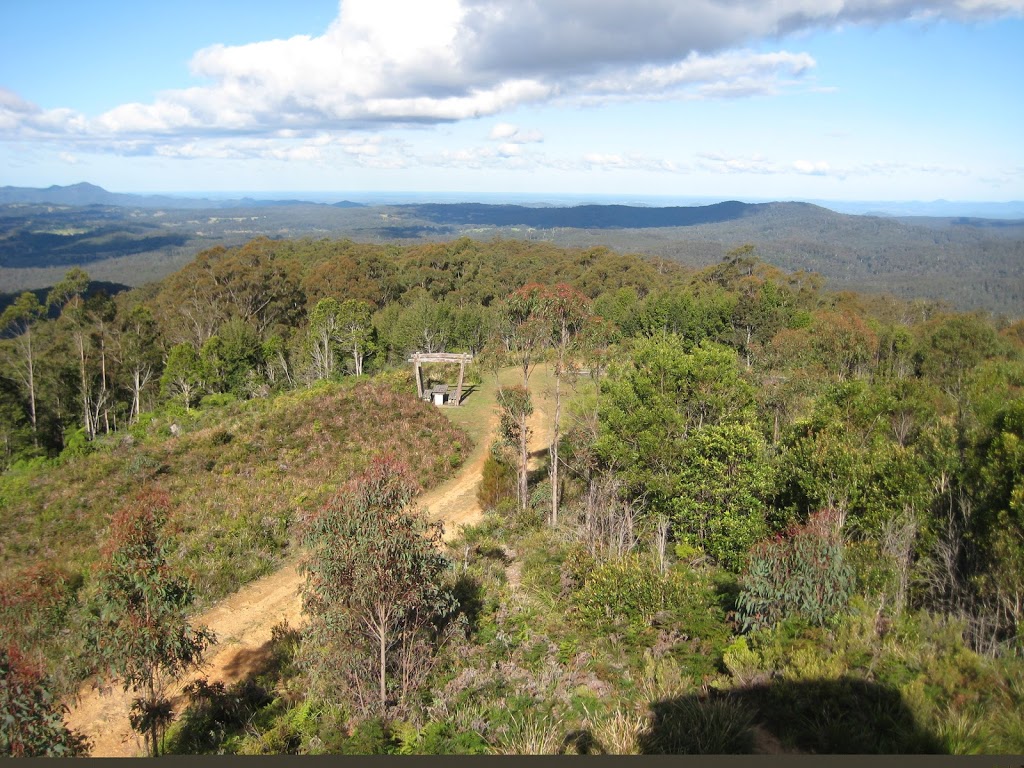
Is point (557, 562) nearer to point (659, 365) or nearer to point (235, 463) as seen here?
point (659, 365)

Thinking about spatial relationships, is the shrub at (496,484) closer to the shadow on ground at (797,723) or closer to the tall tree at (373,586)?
the tall tree at (373,586)

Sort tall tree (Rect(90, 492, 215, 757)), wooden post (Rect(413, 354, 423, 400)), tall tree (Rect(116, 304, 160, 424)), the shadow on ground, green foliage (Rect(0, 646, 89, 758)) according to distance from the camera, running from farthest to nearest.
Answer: tall tree (Rect(116, 304, 160, 424)), wooden post (Rect(413, 354, 423, 400)), tall tree (Rect(90, 492, 215, 757)), the shadow on ground, green foliage (Rect(0, 646, 89, 758))

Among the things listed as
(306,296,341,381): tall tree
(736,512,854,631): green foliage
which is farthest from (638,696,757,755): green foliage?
(306,296,341,381): tall tree

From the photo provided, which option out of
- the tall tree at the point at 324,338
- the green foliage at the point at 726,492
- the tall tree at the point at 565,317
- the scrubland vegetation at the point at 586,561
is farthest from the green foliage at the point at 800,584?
the tall tree at the point at 324,338

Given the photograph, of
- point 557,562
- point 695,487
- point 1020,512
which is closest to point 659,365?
point 695,487

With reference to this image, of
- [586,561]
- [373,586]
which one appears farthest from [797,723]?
[586,561]

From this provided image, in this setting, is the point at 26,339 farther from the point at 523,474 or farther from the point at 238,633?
the point at 523,474

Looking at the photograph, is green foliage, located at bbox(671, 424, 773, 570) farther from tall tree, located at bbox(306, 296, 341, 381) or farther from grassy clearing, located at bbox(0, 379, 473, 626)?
tall tree, located at bbox(306, 296, 341, 381)
